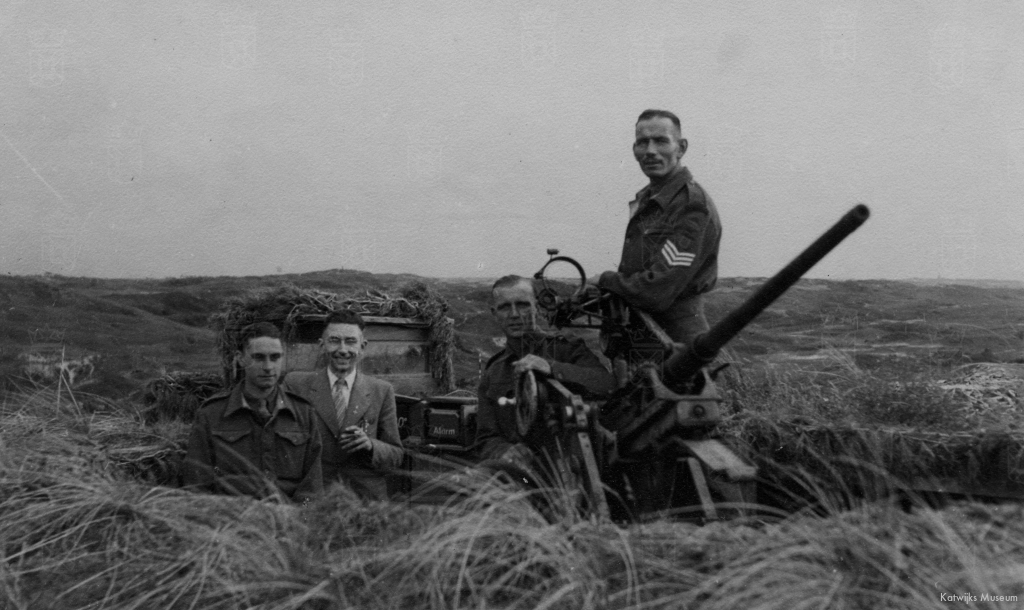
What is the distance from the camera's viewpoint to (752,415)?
5031 mm

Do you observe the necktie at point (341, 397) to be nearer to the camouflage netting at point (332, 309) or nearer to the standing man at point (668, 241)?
the standing man at point (668, 241)

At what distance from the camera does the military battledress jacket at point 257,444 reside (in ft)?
15.1

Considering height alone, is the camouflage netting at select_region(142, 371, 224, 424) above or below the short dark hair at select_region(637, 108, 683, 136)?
below

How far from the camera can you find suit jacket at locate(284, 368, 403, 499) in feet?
17.1

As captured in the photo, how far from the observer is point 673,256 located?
4.55 m

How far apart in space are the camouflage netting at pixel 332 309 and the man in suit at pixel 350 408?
218cm

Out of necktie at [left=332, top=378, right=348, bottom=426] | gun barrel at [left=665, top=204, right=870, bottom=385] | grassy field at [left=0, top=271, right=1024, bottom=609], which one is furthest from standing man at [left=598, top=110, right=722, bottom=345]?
necktie at [left=332, top=378, right=348, bottom=426]

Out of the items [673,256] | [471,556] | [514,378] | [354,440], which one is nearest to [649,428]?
[514,378]

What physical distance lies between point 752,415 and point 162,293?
9773 mm

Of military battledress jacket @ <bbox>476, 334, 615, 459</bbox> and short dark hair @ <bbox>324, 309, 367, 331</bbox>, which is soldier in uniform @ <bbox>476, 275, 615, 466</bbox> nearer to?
military battledress jacket @ <bbox>476, 334, 615, 459</bbox>

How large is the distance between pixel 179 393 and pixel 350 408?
9.95 feet

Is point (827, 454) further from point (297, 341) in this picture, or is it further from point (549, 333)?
point (297, 341)

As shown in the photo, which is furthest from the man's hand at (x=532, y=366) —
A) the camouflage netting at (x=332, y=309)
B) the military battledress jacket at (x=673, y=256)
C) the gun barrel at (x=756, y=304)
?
the camouflage netting at (x=332, y=309)

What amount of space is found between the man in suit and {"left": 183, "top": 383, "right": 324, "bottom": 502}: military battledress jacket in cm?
42
